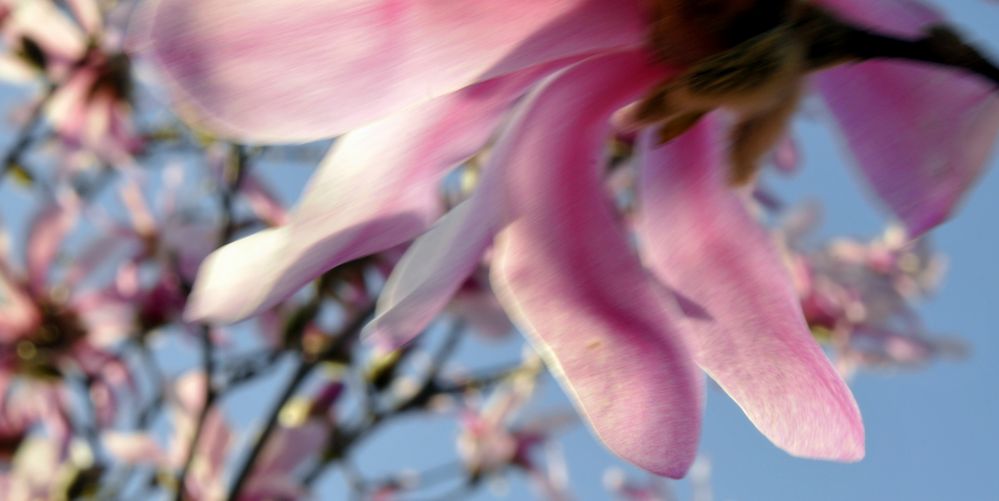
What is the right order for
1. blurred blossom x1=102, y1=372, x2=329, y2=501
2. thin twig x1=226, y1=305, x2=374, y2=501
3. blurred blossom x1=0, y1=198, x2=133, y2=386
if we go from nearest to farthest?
thin twig x1=226, y1=305, x2=374, y2=501 < blurred blossom x1=102, y1=372, x2=329, y2=501 < blurred blossom x1=0, y1=198, x2=133, y2=386

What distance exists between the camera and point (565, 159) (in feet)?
1.08

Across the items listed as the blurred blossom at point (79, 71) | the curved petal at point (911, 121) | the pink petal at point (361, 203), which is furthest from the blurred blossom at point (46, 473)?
the curved petal at point (911, 121)

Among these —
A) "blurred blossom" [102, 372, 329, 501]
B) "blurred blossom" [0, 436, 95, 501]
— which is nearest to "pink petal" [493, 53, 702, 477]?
"blurred blossom" [102, 372, 329, 501]

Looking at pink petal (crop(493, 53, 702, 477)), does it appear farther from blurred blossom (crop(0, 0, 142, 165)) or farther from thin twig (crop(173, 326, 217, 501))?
blurred blossom (crop(0, 0, 142, 165))

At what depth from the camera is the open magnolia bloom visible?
294 mm

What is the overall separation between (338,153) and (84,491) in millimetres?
958

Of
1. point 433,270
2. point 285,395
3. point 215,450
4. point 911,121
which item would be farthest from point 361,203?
point 215,450

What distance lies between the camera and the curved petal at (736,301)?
31 cm

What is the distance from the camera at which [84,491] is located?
112cm

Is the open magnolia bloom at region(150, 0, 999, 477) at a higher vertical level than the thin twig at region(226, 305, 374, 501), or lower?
higher

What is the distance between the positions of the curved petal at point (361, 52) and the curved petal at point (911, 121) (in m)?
0.08

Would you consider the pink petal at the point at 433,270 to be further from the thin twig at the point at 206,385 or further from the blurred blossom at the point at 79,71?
the blurred blossom at the point at 79,71

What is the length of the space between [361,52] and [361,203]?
5cm

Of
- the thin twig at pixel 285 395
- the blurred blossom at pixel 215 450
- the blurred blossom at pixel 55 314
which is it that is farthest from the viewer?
the blurred blossom at pixel 55 314
